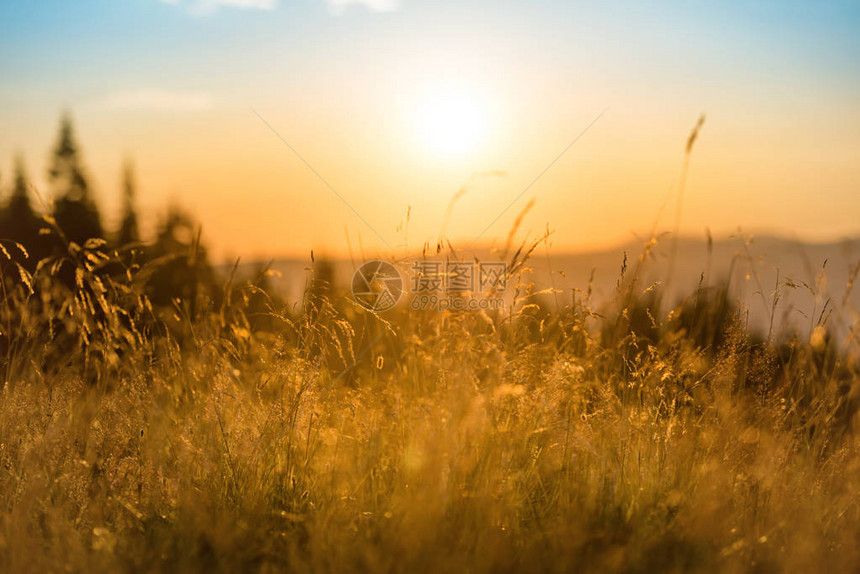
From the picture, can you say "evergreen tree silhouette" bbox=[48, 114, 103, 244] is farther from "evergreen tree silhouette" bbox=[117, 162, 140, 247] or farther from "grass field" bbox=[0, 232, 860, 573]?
"grass field" bbox=[0, 232, 860, 573]

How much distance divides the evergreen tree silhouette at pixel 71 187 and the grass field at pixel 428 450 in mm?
22269

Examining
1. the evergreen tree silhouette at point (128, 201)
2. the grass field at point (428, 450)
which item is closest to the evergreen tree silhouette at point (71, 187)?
the evergreen tree silhouette at point (128, 201)

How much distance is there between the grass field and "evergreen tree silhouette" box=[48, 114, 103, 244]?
22.3m

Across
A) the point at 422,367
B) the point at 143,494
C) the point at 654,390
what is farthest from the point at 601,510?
the point at 143,494

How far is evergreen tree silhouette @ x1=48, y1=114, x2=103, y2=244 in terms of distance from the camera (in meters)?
23.3

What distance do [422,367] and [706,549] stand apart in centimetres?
138

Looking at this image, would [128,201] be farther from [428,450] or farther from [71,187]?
[428,450]

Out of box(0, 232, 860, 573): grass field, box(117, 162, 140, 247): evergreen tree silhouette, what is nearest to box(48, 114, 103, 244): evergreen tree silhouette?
box(117, 162, 140, 247): evergreen tree silhouette

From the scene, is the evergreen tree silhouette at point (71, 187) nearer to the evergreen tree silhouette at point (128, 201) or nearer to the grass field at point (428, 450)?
the evergreen tree silhouette at point (128, 201)

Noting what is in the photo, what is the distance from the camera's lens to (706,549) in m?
2.48

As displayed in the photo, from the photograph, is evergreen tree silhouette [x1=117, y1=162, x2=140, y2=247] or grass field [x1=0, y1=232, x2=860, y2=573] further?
evergreen tree silhouette [x1=117, y1=162, x2=140, y2=247]

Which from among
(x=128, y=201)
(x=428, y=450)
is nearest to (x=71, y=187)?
(x=128, y=201)

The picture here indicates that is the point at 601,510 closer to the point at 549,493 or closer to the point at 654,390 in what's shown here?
the point at 549,493

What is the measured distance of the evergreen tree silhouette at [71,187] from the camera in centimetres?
2327
